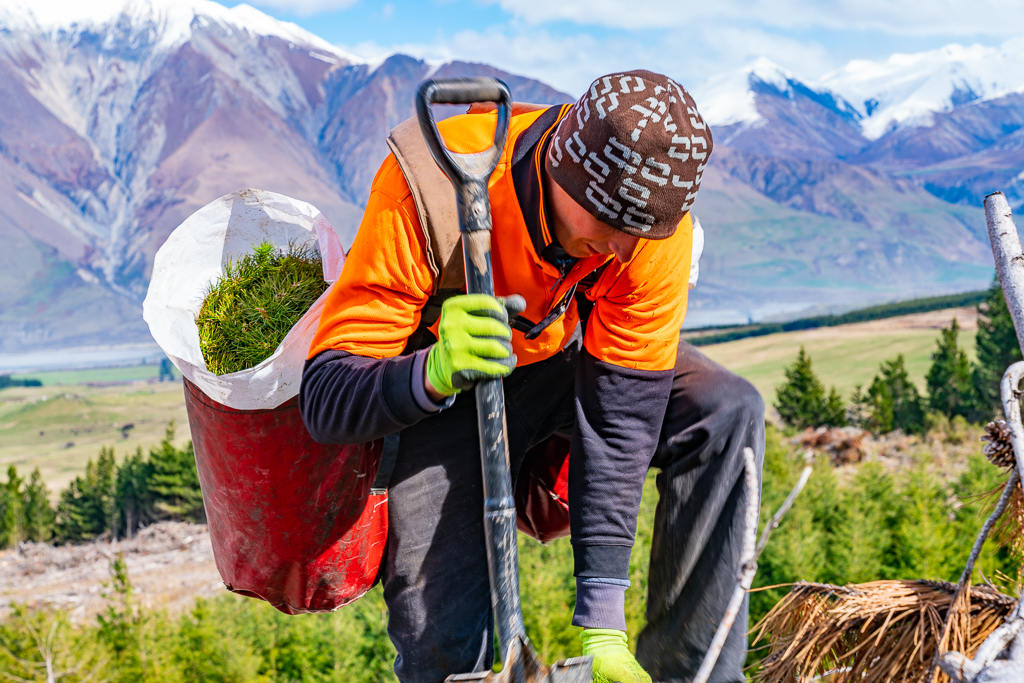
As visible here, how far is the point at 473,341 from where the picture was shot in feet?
5.67

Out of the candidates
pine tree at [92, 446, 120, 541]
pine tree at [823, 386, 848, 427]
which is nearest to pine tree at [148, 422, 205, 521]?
pine tree at [92, 446, 120, 541]

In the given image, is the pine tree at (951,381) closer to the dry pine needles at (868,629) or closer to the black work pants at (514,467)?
the black work pants at (514,467)

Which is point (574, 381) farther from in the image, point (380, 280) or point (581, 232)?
point (380, 280)

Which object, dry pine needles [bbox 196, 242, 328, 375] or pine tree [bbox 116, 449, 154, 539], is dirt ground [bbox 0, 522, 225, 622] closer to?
pine tree [bbox 116, 449, 154, 539]

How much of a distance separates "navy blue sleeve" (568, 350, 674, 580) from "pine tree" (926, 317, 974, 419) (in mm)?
56493

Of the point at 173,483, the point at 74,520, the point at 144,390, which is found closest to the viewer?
the point at 173,483

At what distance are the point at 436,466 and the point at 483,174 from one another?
1.03 meters

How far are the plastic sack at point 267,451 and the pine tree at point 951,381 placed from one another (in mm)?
56872

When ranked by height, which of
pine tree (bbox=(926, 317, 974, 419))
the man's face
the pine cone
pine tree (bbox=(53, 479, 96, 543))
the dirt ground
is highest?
the man's face

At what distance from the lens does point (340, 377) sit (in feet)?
6.12

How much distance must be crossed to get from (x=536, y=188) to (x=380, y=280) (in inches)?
18.8

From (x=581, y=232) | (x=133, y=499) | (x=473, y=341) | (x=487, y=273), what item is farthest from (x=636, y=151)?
(x=133, y=499)

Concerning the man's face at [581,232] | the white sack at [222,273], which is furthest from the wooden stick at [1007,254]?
the white sack at [222,273]

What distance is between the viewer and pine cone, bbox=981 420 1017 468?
5.47 ft
